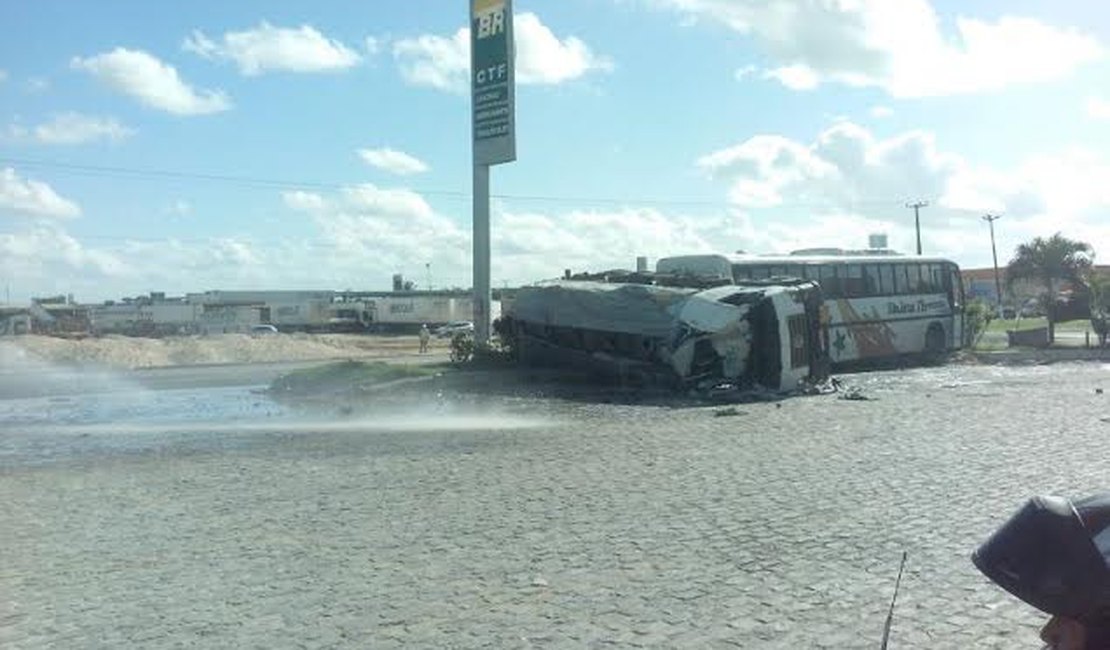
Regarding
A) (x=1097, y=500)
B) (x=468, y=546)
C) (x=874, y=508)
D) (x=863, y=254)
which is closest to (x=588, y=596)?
(x=468, y=546)

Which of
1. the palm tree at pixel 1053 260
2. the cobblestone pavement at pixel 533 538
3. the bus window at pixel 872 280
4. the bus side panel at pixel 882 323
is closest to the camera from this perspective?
the cobblestone pavement at pixel 533 538

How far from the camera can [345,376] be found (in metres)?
25.0

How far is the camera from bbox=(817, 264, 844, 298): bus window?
29359 mm

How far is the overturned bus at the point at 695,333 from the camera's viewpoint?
71.6 feet

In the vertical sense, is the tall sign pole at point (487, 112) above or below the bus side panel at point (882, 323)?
above

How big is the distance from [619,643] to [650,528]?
9.30 ft

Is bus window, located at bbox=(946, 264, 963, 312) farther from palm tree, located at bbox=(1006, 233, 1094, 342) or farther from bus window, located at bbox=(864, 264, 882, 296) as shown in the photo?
palm tree, located at bbox=(1006, 233, 1094, 342)

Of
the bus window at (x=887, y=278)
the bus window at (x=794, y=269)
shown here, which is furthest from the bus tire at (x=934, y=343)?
the bus window at (x=794, y=269)

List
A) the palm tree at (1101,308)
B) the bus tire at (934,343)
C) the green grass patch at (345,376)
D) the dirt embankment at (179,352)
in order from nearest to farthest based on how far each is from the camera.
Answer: the green grass patch at (345,376)
the bus tire at (934,343)
the palm tree at (1101,308)
the dirt embankment at (179,352)

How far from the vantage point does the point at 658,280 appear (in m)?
24.8

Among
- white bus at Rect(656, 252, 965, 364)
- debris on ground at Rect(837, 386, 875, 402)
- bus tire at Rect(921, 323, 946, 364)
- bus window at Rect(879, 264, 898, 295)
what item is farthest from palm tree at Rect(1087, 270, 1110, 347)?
debris on ground at Rect(837, 386, 875, 402)

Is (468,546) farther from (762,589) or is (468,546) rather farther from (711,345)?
(711,345)

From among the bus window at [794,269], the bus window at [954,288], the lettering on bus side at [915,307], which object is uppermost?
the bus window at [794,269]

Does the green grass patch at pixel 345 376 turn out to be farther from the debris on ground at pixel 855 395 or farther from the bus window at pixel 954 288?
the bus window at pixel 954 288
